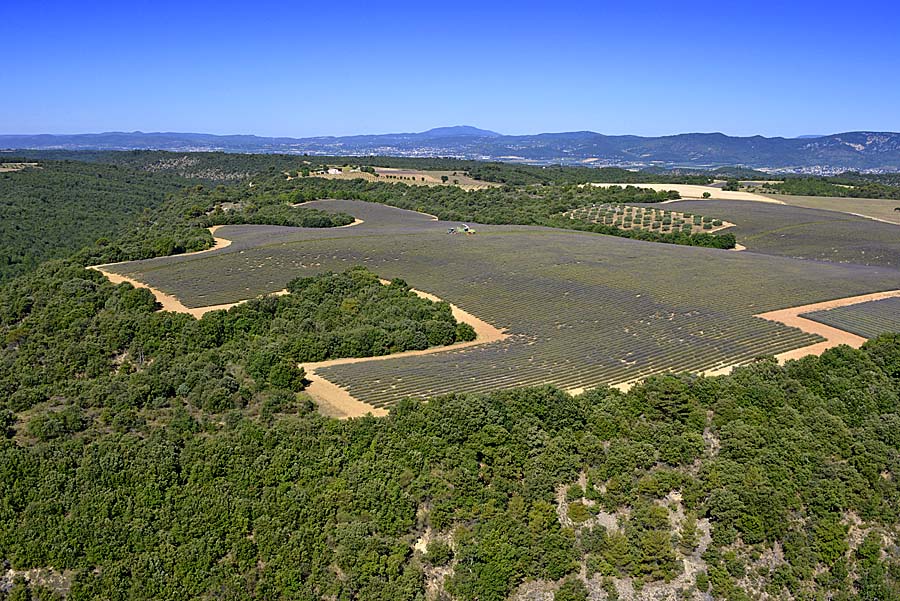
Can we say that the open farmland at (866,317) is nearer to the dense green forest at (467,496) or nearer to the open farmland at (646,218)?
the dense green forest at (467,496)

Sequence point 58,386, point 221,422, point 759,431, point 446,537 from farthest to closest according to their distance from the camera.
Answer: point 58,386 < point 221,422 < point 759,431 < point 446,537

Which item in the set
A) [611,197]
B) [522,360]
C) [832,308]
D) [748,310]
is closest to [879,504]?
[522,360]

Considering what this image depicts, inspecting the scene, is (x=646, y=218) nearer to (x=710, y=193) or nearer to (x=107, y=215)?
(x=710, y=193)

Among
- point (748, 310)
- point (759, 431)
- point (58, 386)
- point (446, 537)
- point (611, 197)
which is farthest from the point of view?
point (611, 197)

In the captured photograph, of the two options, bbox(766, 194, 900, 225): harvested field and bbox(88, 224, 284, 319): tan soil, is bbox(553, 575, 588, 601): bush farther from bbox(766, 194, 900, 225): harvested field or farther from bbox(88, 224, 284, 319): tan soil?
bbox(766, 194, 900, 225): harvested field

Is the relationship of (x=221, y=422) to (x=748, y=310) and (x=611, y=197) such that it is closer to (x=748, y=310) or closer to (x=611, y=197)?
(x=748, y=310)

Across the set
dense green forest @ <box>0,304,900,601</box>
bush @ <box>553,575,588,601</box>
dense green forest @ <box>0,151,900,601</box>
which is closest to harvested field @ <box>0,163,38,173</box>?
dense green forest @ <box>0,151,900,601</box>

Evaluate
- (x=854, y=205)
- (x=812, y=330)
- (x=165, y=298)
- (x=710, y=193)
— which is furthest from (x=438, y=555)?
(x=710, y=193)

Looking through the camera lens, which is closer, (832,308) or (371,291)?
(832,308)
